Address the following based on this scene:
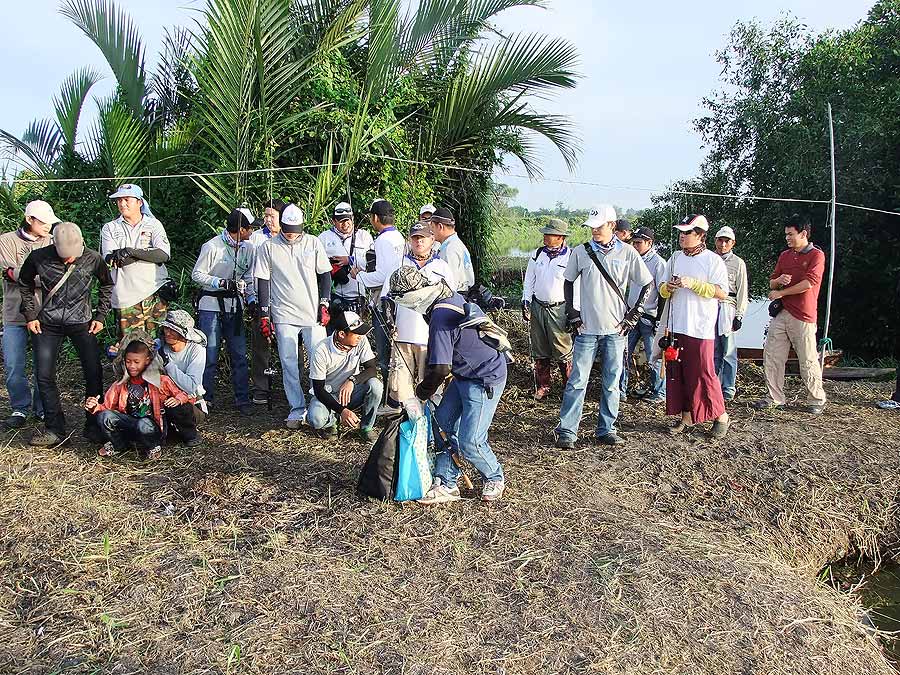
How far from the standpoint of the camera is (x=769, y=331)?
710cm

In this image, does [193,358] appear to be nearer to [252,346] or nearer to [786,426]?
[252,346]

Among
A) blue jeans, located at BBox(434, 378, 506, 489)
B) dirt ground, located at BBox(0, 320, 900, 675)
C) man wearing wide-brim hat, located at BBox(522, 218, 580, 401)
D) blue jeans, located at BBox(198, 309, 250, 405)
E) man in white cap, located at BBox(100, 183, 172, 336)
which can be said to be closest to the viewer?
dirt ground, located at BBox(0, 320, 900, 675)

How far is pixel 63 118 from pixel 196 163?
2.06 m

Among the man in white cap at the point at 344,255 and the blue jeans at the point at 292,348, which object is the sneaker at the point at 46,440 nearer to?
the blue jeans at the point at 292,348

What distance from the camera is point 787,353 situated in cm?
698

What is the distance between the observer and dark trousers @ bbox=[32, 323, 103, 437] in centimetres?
547

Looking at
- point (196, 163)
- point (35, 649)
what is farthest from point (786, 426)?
point (196, 163)

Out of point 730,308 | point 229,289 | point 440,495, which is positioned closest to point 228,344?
point 229,289

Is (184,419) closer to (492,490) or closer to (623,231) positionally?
(492,490)

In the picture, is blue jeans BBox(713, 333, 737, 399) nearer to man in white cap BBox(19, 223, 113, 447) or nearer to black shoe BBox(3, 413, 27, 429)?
man in white cap BBox(19, 223, 113, 447)

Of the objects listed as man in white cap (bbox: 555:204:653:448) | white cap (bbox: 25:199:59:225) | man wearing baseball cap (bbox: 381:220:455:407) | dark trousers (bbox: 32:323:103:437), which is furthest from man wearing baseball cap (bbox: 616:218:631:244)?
white cap (bbox: 25:199:59:225)

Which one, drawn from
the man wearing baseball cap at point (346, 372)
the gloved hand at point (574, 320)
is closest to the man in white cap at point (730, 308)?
the gloved hand at point (574, 320)

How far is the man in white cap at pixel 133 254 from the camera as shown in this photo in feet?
19.3

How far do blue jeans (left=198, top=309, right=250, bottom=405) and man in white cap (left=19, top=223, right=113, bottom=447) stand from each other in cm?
98
